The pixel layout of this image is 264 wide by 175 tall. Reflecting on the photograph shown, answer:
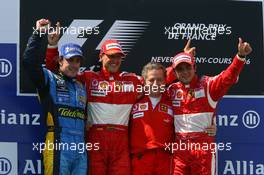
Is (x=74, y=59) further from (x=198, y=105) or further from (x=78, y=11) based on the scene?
(x=198, y=105)

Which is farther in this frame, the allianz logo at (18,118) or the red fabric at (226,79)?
the allianz logo at (18,118)

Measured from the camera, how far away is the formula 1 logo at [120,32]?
4035mm

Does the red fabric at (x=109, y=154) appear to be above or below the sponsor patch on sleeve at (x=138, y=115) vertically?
below

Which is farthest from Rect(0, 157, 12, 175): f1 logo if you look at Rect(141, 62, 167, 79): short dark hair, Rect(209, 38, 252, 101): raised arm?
Rect(209, 38, 252, 101): raised arm

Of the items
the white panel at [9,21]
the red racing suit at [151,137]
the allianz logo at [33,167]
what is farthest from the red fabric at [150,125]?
the white panel at [9,21]

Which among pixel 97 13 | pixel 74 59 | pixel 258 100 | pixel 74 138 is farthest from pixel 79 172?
pixel 258 100

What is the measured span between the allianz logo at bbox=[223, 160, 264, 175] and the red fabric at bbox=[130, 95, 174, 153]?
669 mm

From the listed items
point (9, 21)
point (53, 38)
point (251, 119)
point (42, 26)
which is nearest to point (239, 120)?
point (251, 119)

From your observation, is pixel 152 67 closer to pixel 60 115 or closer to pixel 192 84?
pixel 192 84

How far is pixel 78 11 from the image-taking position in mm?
4043

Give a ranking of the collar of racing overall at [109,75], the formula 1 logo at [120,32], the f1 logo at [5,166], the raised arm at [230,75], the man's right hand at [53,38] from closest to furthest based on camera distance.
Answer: the raised arm at [230,75] → the man's right hand at [53,38] → the collar of racing overall at [109,75] → the f1 logo at [5,166] → the formula 1 logo at [120,32]

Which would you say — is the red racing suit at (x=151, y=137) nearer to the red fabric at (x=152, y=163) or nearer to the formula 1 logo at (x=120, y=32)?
the red fabric at (x=152, y=163)

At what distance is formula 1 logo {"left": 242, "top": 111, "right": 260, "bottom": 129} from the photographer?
13.5 feet

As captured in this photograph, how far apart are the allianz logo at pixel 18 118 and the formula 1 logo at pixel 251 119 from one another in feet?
5.43
